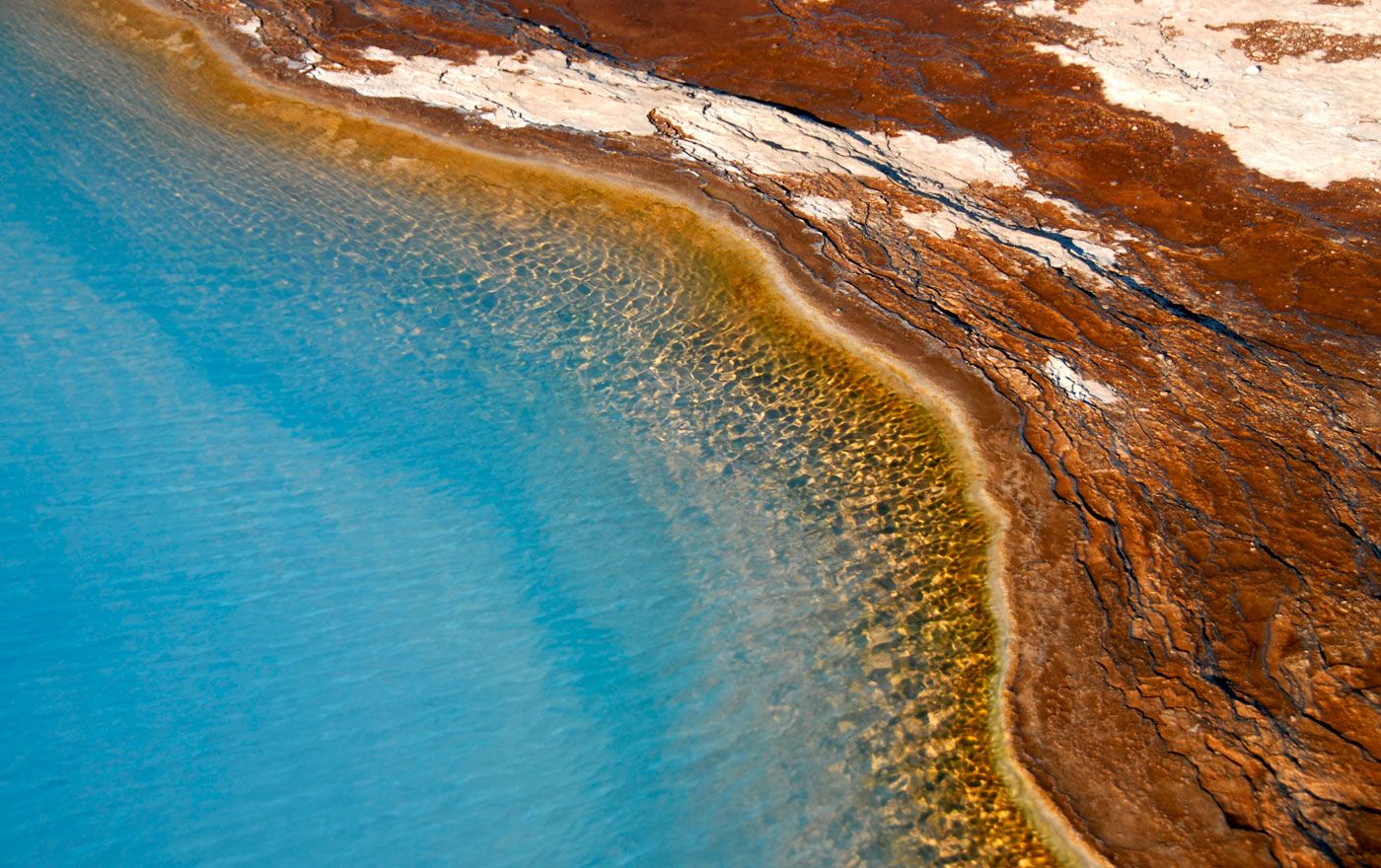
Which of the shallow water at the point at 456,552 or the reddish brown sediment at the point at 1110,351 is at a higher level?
the reddish brown sediment at the point at 1110,351

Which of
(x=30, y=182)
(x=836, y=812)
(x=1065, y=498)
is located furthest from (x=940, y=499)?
(x=30, y=182)

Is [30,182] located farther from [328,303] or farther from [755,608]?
[755,608]

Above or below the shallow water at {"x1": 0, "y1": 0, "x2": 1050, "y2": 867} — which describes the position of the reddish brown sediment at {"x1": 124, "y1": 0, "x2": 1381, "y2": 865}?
above

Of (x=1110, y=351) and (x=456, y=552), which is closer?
(x=456, y=552)

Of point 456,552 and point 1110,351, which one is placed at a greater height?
point 1110,351
